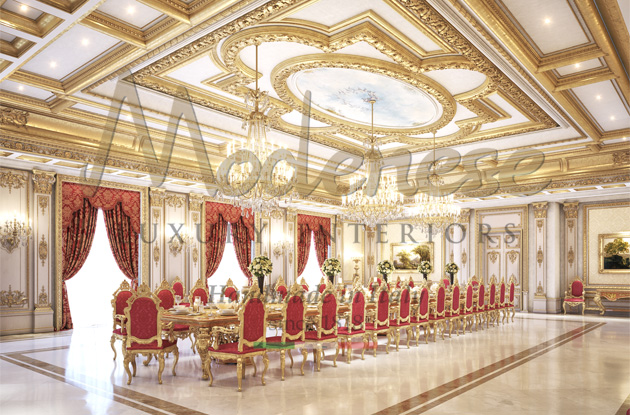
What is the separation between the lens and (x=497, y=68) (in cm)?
540

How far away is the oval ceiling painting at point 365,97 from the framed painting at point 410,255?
21.8 ft

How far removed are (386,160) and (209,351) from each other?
7.10 meters

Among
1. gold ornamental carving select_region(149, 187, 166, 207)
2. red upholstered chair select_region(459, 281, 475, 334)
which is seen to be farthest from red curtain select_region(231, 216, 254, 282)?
red upholstered chair select_region(459, 281, 475, 334)

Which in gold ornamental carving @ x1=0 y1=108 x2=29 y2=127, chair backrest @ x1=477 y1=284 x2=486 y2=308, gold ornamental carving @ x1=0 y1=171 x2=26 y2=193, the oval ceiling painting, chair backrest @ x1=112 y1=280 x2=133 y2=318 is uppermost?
the oval ceiling painting

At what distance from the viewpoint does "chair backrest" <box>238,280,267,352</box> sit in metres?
4.73

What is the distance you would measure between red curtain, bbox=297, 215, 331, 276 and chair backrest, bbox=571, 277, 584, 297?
6.44 metres

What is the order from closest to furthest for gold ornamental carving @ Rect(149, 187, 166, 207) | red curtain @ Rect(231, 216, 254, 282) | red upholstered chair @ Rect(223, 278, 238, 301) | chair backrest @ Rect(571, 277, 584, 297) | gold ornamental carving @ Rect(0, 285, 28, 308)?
gold ornamental carving @ Rect(0, 285, 28, 308), red upholstered chair @ Rect(223, 278, 238, 301), gold ornamental carving @ Rect(149, 187, 166, 207), chair backrest @ Rect(571, 277, 584, 297), red curtain @ Rect(231, 216, 254, 282)

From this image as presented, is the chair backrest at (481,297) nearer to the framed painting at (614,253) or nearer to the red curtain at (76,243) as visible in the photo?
the framed painting at (614,253)

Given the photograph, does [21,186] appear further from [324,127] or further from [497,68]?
[497,68]

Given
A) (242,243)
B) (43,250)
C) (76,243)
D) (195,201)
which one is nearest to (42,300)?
(43,250)

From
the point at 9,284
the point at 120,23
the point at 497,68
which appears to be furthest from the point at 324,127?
the point at 9,284

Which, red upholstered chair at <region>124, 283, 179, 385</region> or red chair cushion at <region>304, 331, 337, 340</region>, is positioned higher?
red upholstered chair at <region>124, 283, 179, 385</region>

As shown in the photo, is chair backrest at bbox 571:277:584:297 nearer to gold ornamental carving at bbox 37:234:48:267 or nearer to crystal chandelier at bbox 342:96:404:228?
crystal chandelier at bbox 342:96:404:228

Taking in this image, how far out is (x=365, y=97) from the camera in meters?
6.85
